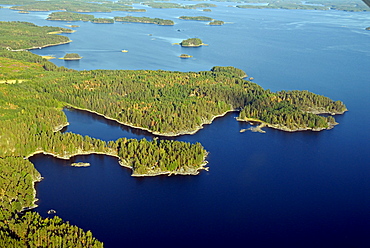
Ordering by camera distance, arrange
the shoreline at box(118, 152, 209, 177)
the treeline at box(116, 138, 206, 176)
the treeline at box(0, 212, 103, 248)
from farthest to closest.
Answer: the treeline at box(116, 138, 206, 176), the shoreline at box(118, 152, 209, 177), the treeline at box(0, 212, 103, 248)

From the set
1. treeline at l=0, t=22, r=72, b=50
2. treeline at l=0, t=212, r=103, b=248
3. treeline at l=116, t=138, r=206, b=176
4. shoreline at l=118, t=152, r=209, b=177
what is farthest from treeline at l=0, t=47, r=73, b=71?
treeline at l=0, t=212, r=103, b=248

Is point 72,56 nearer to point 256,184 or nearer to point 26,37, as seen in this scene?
point 26,37

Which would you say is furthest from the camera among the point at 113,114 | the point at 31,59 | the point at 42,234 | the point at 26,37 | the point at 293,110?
the point at 26,37

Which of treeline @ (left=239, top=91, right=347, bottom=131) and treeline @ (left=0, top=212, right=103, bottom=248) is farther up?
treeline @ (left=239, top=91, right=347, bottom=131)

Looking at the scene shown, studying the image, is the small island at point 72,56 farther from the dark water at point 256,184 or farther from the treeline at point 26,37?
the dark water at point 256,184

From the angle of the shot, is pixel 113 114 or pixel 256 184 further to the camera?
pixel 113 114

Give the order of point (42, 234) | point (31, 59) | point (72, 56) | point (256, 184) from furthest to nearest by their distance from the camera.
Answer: point (72, 56)
point (31, 59)
point (256, 184)
point (42, 234)

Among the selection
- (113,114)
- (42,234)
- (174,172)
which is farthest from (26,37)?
(42,234)

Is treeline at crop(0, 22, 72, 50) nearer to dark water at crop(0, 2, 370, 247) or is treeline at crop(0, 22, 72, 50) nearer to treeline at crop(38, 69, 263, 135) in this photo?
treeline at crop(38, 69, 263, 135)
